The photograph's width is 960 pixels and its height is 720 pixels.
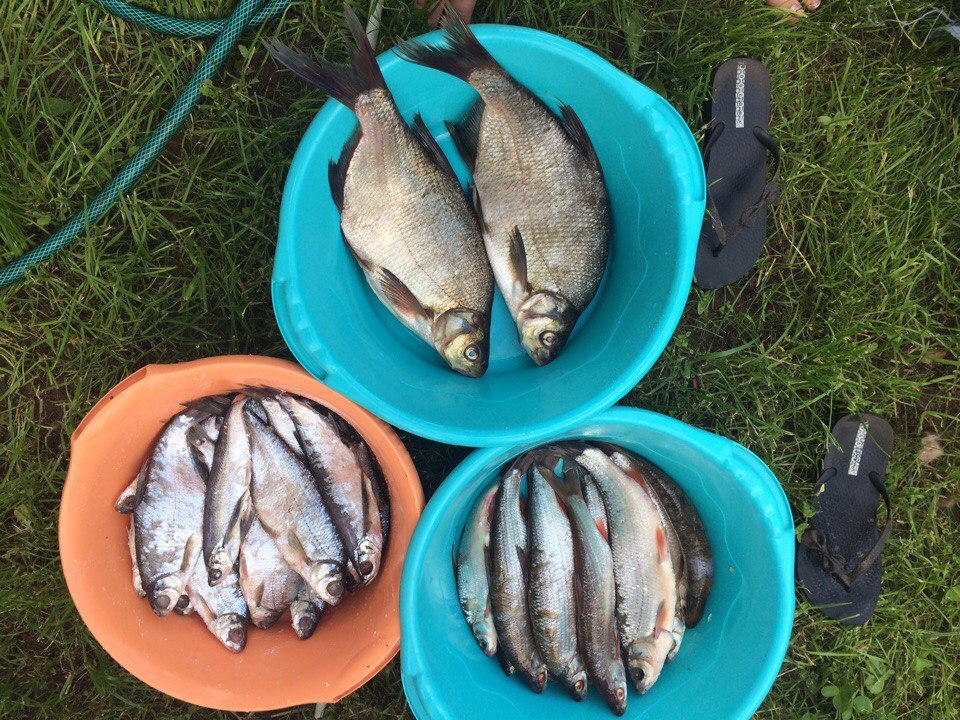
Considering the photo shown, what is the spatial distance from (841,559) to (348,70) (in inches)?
86.3

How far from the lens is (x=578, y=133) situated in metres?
1.79

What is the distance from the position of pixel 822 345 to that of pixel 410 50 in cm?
162

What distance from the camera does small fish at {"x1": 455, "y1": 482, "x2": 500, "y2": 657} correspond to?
72.6 inches

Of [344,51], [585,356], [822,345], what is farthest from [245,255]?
[822,345]

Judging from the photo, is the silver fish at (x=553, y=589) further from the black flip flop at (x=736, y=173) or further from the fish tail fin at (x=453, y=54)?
the fish tail fin at (x=453, y=54)

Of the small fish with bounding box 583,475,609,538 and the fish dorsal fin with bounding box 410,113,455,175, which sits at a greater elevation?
the fish dorsal fin with bounding box 410,113,455,175

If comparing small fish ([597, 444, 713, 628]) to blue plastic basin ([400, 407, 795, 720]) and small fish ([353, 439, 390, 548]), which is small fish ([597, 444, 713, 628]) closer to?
blue plastic basin ([400, 407, 795, 720])

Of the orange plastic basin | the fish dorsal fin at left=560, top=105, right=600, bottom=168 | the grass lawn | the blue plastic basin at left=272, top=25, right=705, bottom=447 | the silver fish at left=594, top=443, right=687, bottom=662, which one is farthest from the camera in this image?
the grass lawn

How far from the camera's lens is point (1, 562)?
2.08 metres

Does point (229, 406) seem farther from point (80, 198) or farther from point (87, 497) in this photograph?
point (80, 198)

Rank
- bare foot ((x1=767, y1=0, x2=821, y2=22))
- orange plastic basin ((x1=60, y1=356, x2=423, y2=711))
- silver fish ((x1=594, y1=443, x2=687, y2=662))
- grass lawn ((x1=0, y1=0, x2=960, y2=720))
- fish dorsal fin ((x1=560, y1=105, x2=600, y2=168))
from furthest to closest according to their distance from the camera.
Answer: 1. bare foot ((x1=767, y1=0, x2=821, y2=22))
2. grass lawn ((x1=0, y1=0, x2=960, y2=720))
3. silver fish ((x1=594, y1=443, x2=687, y2=662))
4. fish dorsal fin ((x1=560, y1=105, x2=600, y2=168))
5. orange plastic basin ((x1=60, y1=356, x2=423, y2=711))

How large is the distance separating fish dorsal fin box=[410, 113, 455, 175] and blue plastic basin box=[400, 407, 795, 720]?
0.78 metres

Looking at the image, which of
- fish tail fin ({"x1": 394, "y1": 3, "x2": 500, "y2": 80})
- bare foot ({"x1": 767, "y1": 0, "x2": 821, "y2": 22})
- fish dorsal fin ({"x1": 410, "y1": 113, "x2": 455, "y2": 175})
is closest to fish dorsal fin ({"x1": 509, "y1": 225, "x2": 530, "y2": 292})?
fish dorsal fin ({"x1": 410, "y1": 113, "x2": 455, "y2": 175})

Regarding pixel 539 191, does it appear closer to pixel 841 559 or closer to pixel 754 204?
pixel 754 204
